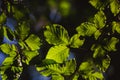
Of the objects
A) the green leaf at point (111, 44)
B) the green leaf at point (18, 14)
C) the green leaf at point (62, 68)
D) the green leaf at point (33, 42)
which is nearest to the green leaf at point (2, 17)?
the green leaf at point (18, 14)

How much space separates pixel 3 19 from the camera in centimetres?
90

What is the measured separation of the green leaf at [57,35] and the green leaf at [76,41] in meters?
0.02

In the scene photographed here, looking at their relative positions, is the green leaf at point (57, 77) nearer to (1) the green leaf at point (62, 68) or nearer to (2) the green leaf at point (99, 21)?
(1) the green leaf at point (62, 68)

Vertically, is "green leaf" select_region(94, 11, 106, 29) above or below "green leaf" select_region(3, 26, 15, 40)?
above

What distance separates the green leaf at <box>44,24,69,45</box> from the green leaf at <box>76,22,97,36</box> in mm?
49

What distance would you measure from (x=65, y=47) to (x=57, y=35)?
0.16 ft

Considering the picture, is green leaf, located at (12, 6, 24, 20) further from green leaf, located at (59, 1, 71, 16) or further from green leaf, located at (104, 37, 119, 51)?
green leaf, located at (104, 37, 119, 51)

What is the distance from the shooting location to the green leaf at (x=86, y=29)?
2.60 feet

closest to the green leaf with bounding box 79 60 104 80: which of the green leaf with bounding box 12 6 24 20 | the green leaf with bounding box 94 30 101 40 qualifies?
the green leaf with bounding box 94 30 101 40

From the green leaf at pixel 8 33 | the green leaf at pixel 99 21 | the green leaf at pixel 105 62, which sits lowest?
the green leaf at pixel 105 62

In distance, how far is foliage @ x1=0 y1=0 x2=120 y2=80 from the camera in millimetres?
773

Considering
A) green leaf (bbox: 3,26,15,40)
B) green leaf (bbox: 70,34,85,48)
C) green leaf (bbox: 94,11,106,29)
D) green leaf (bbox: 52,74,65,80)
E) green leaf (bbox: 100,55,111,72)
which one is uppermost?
green leaf (bbox: 94,11,106,29)

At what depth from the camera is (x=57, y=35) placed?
79 centimetres

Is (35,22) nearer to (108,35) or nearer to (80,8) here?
(80,8)
